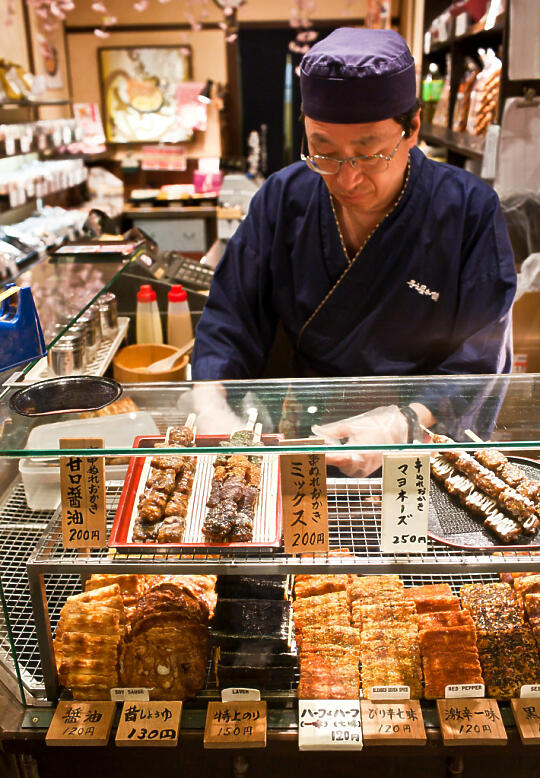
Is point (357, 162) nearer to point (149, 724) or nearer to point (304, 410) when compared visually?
point (304, 410)

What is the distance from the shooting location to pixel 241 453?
4.36 feet

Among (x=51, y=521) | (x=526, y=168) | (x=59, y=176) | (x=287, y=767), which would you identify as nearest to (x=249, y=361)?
(x=51, y=521)

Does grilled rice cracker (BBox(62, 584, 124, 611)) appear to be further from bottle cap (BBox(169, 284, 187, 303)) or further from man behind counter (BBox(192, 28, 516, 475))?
bottle cap (BBox(169, 284, 187, 303))

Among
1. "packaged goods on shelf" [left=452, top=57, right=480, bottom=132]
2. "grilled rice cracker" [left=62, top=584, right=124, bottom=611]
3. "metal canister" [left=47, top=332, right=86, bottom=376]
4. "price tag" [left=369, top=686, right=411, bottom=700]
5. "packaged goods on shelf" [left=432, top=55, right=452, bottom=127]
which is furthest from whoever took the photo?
"packaged goods on shelf" [left=432, top=55, right=452, bottom=127]

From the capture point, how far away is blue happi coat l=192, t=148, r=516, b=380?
2225 mm

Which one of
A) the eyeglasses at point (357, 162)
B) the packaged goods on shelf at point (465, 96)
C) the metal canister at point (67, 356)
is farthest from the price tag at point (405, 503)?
the packaged goods on shelf at point (465, 96)

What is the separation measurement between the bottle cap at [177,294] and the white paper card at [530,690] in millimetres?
2236

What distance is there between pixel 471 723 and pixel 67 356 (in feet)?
5.09

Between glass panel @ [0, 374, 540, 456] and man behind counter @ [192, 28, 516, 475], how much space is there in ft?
1.60

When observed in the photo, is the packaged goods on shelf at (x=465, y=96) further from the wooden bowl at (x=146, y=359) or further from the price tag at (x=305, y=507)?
the price tag at (x=305, y=507)

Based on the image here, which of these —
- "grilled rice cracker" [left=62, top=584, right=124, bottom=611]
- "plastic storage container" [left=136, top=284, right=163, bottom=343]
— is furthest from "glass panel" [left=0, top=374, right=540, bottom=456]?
"plastic storage container" [left=136, top=284, right=163, bottom=343]

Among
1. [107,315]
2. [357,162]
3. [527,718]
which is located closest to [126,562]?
[527,718]

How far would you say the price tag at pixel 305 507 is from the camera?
1329mm

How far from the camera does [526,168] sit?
3650 millimetres
